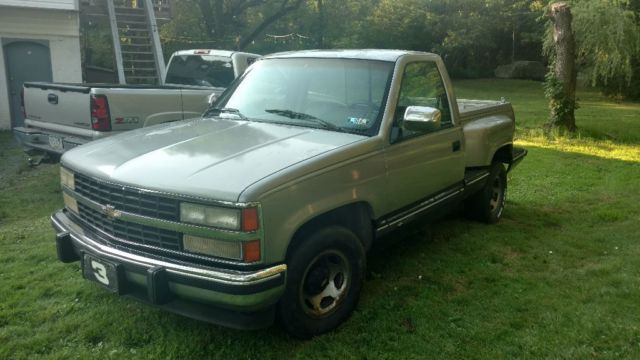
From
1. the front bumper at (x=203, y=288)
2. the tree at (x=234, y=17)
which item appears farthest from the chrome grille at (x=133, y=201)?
the tree at (x=234, y=17)

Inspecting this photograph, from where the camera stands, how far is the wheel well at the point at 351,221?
3.58 m

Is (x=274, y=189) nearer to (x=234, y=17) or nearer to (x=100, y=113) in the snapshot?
(x=100, y=113)

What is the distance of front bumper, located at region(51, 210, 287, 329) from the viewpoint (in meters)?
3.03

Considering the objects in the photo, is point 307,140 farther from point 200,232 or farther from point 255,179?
point 200,232

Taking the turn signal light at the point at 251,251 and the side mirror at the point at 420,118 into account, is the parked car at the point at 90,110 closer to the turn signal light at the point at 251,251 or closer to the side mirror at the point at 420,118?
the side mirror at the point at 420,118

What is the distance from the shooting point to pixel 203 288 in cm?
307

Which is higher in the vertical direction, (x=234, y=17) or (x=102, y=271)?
(x=234, y=17)

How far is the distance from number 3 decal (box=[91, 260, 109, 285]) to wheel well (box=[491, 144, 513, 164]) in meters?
4.44

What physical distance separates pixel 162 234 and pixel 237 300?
599 mm

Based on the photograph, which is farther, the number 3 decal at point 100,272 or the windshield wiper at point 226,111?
the windshield wiper at point 226,111

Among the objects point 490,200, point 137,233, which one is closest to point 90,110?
point 137,233

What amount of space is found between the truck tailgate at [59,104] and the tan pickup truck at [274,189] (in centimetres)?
253

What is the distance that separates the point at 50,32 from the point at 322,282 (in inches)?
484

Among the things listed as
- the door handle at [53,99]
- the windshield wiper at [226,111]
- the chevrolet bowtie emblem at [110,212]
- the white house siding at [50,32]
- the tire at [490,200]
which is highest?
the white house siding at [50,32]
